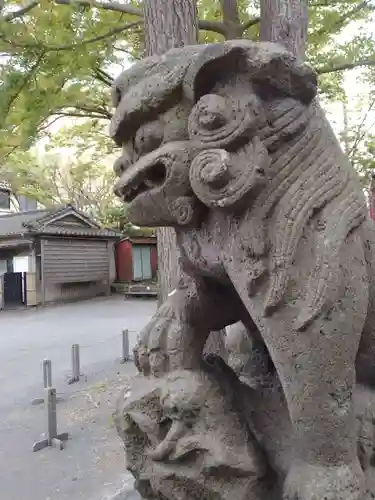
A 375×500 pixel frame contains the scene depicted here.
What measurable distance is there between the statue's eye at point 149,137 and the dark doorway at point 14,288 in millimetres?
12869

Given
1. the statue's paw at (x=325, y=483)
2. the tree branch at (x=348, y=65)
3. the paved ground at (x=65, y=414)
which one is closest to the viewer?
the statue's paw at (x=325, y=483)

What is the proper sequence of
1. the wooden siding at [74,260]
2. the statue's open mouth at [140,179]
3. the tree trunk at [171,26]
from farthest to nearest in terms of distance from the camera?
1. the wooden siding at [74,260]
2. the tree trunk at [171,26]
3. the statue's open mouth at [140,179]

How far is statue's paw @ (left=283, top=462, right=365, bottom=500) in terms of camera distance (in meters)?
0.86

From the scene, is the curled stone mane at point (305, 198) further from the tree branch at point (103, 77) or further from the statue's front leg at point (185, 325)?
the tree branch at point (103, 77)

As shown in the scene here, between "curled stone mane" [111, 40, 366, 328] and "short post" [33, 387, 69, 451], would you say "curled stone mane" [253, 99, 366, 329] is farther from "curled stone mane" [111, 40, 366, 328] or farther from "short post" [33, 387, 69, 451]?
"short post" [33, 387, 69, 451]

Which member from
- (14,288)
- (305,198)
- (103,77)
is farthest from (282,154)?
(14,288)

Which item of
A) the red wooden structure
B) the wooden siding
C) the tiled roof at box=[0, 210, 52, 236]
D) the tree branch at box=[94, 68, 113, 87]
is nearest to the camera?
the tree branch at box=[94, 68, 113, 87]

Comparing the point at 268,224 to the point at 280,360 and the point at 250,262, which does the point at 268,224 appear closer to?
the point at 250,262

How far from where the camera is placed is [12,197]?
19.4 m

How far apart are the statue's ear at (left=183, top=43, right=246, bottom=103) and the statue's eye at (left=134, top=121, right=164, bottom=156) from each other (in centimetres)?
10

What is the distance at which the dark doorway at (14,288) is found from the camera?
42.9 feet

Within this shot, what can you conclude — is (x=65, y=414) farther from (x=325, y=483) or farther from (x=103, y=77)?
(x=103, y=77)

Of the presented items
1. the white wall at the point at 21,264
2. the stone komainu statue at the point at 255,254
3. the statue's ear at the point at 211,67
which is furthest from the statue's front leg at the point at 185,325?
the white wall at the point at 21,264

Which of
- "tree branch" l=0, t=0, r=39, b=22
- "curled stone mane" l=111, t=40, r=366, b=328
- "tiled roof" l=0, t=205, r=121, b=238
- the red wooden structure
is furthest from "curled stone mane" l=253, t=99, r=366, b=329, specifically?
the red wooden structure
